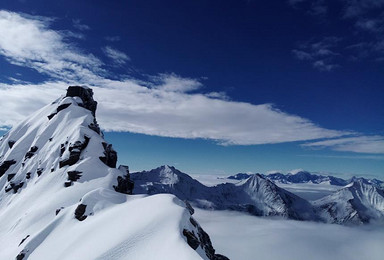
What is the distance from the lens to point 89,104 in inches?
4712

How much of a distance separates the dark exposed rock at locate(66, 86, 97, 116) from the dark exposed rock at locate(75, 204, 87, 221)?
80838mm

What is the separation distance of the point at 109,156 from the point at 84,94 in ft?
172

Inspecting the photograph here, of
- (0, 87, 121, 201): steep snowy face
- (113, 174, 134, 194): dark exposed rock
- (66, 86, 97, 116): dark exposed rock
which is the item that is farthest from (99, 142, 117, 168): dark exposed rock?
(66, 86, 97, 116): dark exposed rock

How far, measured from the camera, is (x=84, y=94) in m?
119

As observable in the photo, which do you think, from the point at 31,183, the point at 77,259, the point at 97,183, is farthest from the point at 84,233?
the point at 31,183

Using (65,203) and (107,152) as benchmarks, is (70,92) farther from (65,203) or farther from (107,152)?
(65,203)

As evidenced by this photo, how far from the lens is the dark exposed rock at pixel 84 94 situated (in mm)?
116625

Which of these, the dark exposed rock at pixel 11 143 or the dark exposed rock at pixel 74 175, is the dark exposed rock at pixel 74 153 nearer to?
the dark exposed rock at pixel 74 175

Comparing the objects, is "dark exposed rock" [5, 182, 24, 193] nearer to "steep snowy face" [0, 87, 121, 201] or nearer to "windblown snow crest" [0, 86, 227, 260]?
"steep snowy face" [0, 87, 121, 201]

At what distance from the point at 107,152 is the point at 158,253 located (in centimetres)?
5850

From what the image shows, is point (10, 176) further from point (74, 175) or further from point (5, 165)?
point (74, 175)

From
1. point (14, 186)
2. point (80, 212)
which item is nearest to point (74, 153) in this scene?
point (14, 186)

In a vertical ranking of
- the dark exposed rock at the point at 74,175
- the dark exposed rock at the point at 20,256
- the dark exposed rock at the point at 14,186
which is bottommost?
the dark exposed rock at the point at 20,256


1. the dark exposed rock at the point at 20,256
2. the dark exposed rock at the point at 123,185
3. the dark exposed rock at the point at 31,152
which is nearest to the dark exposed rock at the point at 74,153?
the dark exposed rock at the point at 123,185
